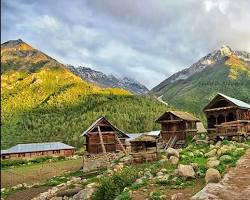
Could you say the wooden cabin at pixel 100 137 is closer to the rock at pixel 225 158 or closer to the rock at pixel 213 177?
the rock at pixel 225 158

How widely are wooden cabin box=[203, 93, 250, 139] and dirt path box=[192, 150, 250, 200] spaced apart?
1946cm

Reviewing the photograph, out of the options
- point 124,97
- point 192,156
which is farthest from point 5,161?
point 124,97

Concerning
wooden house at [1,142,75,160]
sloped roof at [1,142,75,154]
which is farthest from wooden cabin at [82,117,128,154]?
sloped roof at [1,142,75,154]

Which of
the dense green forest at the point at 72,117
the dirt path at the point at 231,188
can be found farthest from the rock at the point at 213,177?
the dense green forest at the point at 72,117

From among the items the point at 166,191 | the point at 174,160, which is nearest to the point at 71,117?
the point at 174,160

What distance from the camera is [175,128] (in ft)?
177

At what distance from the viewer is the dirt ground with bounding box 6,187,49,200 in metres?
36.4

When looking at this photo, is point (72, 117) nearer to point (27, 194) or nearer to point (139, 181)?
point (27, 194)

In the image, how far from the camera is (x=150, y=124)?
155375 mm

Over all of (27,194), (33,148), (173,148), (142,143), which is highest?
(142,143)

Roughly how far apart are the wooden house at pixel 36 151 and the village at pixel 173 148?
42.8m

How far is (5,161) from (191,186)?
7090cm

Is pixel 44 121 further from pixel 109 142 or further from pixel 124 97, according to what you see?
pixel 109 142

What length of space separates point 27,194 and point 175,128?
23453 millimetres
